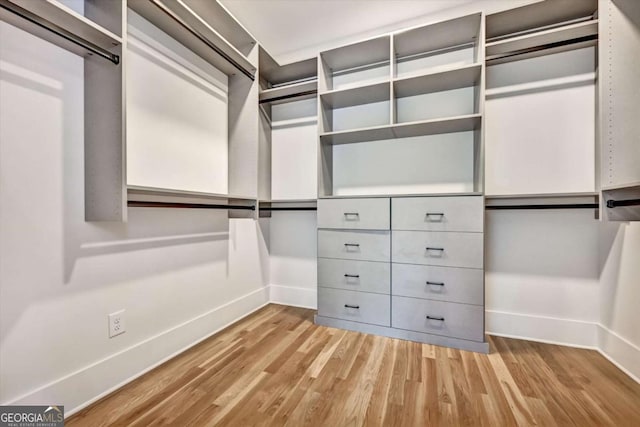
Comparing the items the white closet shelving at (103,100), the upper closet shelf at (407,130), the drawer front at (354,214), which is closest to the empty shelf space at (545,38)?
the upper closet shelf at (407,130)

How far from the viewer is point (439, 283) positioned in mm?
1825

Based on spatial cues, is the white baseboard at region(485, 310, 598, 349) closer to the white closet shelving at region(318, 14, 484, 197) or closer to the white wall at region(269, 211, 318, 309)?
the white closet shelving at region(318, 14, 484, 197)

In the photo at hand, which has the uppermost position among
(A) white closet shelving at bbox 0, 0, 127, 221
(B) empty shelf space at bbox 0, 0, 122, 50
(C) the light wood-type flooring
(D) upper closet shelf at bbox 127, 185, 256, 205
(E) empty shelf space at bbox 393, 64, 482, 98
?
(E) empty shelf space at bbox 393, 64, 482, 98

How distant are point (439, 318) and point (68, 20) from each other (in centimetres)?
245

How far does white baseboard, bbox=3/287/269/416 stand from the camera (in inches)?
47.3

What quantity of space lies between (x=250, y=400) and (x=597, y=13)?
2956mm

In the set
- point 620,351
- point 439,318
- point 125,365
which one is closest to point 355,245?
point 439,318

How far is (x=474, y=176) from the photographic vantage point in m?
1.96

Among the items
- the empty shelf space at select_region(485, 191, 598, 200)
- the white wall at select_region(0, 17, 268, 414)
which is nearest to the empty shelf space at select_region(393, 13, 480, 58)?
the empty shelf space at select_region(485, 191, 598, 200)

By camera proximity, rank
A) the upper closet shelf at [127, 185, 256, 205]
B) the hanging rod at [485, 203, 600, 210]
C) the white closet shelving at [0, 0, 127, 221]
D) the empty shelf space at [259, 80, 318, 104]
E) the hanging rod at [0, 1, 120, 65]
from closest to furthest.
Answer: the hanging rod at [0, 1, 120, 65], the white closet shelving at [0, 0, 127, 221], the upper closet shelf at [127, 185, 256, 205], the hanging rod at [485, 203, 600, 210], the empty shelf space at [259, 80, 318, 104]

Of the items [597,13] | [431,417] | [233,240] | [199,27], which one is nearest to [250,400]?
[431,417]

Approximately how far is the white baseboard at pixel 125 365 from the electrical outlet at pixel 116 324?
4.3 inches

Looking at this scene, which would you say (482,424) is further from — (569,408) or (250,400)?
(250,400)

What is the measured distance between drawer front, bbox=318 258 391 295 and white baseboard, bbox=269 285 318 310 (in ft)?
1.48
